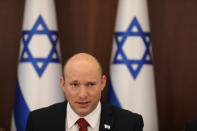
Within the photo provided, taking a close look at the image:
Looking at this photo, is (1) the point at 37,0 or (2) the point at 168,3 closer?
(1) the point at 37,0

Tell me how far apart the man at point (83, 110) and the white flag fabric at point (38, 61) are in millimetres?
1557

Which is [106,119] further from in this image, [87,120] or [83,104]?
[83,104]

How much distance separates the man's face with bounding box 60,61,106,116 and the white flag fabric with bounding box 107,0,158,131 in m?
1.85

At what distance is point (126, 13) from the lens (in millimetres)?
4480

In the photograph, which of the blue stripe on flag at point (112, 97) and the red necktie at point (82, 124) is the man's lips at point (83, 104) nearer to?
the red necktie at point (82, 124)

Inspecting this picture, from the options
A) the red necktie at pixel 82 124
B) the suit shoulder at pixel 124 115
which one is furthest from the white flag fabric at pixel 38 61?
the red necktie at pixel 82 124

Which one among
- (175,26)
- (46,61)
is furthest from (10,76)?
(175,26)

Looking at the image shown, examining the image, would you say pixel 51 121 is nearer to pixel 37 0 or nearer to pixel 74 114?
pixel 74 114

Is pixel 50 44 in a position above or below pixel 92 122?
above

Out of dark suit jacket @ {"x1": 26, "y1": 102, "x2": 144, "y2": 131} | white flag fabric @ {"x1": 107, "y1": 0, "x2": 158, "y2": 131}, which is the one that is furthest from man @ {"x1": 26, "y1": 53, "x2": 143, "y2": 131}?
white flag fabric @ {"x1": 107, "y1": 0, "x2": 158, "y2": 131}

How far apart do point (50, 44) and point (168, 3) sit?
1.57 m

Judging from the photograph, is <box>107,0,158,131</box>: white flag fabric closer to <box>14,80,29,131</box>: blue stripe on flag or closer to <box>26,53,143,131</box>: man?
<box>14,80,29,131</box>: blue stripe on flag

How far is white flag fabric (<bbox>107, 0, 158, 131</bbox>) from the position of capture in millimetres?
4461

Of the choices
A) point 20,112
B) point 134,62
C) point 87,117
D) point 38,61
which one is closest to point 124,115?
point 87,117
